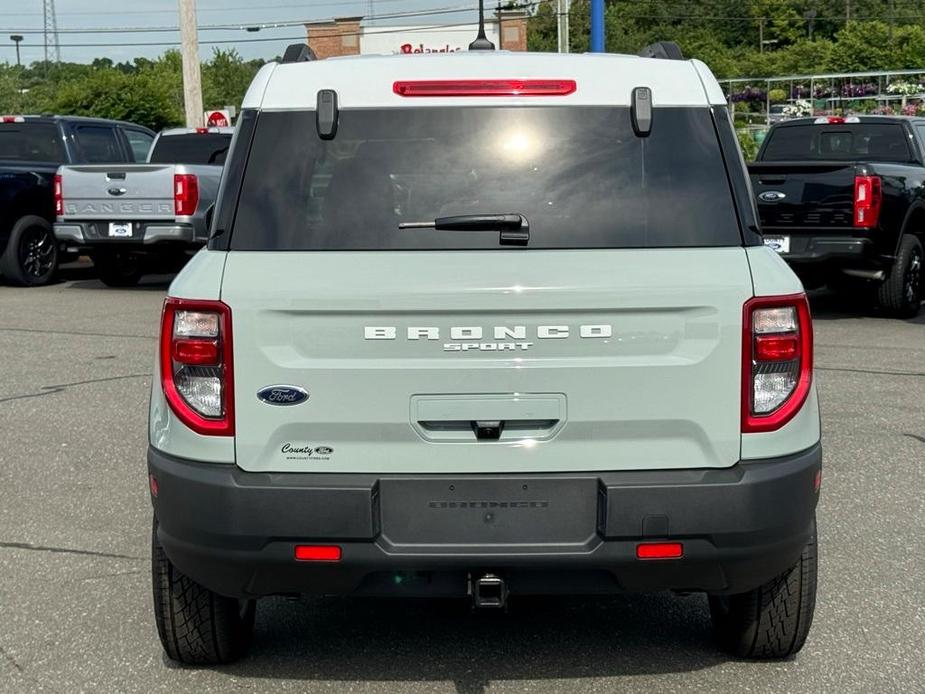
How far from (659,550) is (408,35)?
8202 cm

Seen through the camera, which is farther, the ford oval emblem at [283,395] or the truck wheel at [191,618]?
the truck wheel at [191,618]

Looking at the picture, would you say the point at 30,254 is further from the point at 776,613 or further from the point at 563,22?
the point at 563,22

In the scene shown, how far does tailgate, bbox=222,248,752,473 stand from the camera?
384 centimetres

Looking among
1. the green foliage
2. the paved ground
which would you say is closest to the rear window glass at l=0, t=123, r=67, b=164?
the paved ground

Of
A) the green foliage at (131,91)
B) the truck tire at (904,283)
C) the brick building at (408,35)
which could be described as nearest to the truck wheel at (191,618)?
the truck tire at (904,283)

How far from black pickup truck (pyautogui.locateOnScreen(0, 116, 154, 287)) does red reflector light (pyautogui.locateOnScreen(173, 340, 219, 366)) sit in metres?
14.4

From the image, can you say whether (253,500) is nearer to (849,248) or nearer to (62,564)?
(62,564)

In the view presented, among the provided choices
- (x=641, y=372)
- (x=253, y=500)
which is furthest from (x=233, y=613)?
(x=641, y=372)

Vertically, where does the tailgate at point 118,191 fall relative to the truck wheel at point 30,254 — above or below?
above

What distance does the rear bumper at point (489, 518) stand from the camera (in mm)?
3822

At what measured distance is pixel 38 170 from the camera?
18.0 metres

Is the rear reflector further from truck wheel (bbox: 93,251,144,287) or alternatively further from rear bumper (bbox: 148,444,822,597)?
truck wheel (bbox: 93,251,144,287)

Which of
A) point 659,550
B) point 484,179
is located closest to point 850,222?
point 484,179

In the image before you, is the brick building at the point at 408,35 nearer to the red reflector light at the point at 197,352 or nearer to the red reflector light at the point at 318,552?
the red reflector light at the point at 197,352
